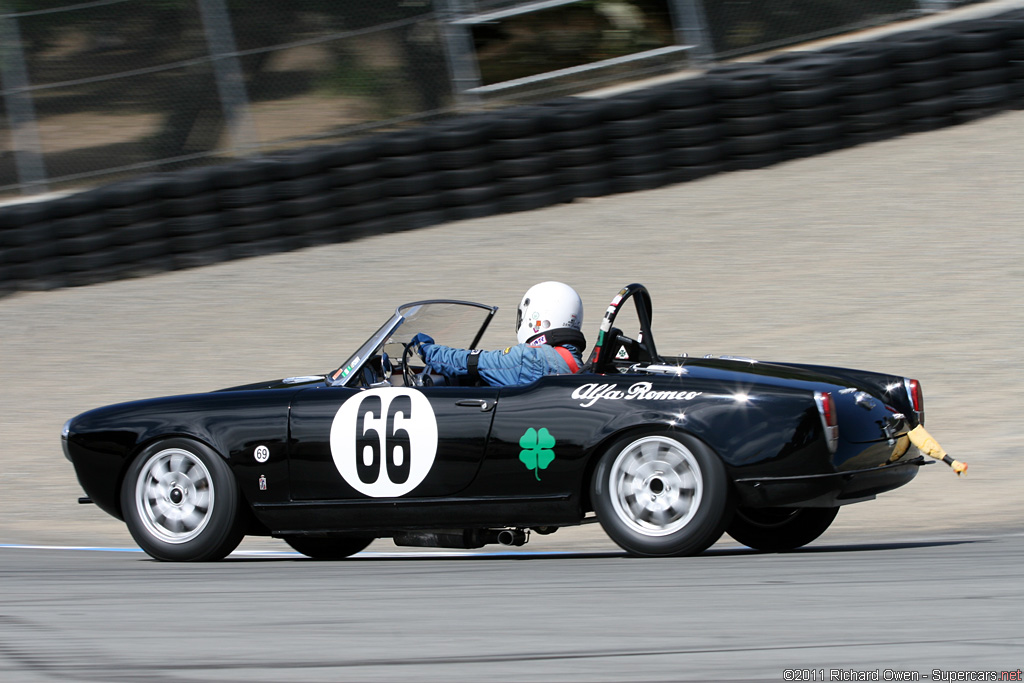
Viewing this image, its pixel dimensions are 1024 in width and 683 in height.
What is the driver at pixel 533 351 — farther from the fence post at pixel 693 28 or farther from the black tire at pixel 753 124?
the fence post at pixel 693 28

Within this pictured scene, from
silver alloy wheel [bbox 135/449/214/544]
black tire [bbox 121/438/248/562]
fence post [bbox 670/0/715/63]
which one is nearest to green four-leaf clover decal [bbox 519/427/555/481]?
black tire [bbox 121/438/248/562]

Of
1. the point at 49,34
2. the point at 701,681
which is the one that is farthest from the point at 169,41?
the point at 701,681

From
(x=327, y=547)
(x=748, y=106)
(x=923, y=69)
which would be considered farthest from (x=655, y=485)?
(x=923, y=69)

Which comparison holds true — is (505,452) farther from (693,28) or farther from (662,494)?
(693,28)

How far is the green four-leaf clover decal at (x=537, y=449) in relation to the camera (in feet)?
17.0

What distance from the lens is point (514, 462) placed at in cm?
522

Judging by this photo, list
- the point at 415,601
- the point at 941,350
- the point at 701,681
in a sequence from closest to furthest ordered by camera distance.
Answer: the point at 701,681, the point at 415,601, the point at 941,350

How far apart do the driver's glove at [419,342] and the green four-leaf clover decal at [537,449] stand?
0.84 meters

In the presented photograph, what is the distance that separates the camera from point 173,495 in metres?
5.73

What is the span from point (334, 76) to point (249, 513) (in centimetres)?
743

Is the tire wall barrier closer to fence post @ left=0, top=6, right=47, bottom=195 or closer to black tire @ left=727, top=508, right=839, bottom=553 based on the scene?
fence post @ left=0, top=6, right=47, bottom=195

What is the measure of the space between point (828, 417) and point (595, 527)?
8.44ft

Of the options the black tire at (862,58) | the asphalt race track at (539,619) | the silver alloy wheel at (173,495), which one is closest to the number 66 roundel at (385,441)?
the asphalt race track at (539,619)

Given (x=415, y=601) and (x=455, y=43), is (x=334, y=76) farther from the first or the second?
(x=415, y=601)
